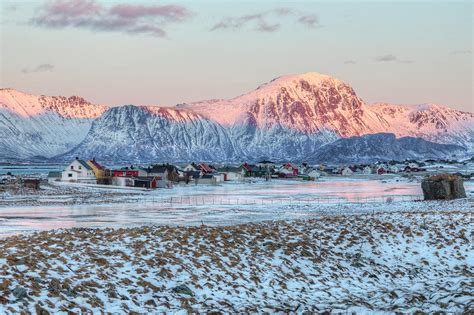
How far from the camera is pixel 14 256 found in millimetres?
18094

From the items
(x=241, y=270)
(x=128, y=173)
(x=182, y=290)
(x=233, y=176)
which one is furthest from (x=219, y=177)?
(x=182, y=290)

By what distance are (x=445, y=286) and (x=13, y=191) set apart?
8405 cm

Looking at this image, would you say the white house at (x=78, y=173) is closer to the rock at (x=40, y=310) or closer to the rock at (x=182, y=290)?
the rock at (x=182, y=290)

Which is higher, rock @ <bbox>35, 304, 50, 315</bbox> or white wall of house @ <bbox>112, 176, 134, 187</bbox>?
white wall of house @ <bbox>112, 176, 134, 187</bbox>

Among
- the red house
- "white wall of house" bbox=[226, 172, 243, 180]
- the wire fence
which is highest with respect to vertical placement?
the red house

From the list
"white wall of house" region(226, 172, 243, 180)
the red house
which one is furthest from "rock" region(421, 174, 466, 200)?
"white wall of house" region(226, 172, 243, 180)

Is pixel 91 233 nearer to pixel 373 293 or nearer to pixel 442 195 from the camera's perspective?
pixel 373 293

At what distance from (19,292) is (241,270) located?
22.6 feet

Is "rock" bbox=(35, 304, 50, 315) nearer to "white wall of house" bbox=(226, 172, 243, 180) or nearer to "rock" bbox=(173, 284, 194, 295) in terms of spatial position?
"rock" bbox=(173, 284, 194, 295)

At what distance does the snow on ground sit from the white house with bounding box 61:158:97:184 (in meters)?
111

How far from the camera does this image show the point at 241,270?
1973 centimetres

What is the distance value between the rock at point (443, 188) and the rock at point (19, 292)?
54182mm

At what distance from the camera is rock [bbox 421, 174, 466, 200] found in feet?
209

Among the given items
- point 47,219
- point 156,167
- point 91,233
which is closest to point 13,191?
point 47,219
